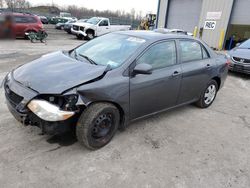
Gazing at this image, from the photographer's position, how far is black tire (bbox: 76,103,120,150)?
2.45 metres

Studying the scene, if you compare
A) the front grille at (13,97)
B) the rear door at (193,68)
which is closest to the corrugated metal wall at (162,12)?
the rear door at (193,68)

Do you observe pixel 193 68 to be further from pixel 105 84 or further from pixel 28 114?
pixel 28 114

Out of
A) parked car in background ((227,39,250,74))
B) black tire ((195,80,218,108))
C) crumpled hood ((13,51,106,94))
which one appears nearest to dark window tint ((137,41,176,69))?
crumpled hood ((13,51,106,94))

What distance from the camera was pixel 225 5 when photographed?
42.2ft

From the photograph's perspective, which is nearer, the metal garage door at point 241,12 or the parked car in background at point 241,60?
the parked car in background at point 241,60

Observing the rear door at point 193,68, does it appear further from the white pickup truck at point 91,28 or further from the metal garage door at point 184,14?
the white pickup truck at point 91,28

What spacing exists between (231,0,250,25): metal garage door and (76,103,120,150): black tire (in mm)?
12987

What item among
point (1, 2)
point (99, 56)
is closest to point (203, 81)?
point (99, 56)

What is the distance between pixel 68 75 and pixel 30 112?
0.60 meters

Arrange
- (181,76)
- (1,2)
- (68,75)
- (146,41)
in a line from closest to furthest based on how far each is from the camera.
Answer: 1. (1,2)
2. (68,75)
3. (146,41)
4. (181,76)

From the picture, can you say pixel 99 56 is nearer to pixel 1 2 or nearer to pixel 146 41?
pixel 146 41

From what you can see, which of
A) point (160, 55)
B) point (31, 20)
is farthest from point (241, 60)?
point (31, 20)

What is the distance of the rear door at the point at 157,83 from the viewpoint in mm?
2865

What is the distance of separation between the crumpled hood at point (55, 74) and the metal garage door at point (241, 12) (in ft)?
42.4
